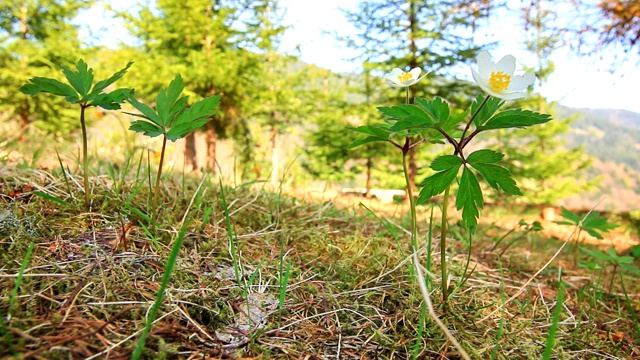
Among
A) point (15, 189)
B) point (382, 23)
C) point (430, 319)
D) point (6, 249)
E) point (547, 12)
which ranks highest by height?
point (382, 23)

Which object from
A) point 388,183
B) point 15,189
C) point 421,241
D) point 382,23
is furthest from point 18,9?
point 421,241

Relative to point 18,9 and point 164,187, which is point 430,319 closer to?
point 164,187

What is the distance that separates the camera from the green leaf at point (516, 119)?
0.84 m

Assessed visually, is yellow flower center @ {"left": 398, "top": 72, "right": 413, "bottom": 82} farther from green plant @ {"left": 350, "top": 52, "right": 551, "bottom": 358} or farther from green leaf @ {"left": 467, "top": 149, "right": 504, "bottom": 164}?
green leaf @ {"left": 467, "top": 149, "right": 504, "bottom": 164}

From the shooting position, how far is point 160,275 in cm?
92

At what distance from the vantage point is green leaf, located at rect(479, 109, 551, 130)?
2.76 feet

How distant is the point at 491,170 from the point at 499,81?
22cm

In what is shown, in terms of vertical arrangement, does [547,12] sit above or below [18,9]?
below

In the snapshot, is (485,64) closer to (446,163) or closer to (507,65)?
(507,65)

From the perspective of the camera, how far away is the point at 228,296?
0.89m

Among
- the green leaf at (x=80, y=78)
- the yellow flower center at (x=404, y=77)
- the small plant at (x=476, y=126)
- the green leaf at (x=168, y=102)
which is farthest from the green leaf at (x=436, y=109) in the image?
the green leaf at (x=80, y=78)

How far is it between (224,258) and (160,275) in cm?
20

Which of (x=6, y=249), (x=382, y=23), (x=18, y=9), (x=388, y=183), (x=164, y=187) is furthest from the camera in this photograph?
(x=388, y=183)

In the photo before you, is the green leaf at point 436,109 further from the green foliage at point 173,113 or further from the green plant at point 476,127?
the green foliage at point 173,113
